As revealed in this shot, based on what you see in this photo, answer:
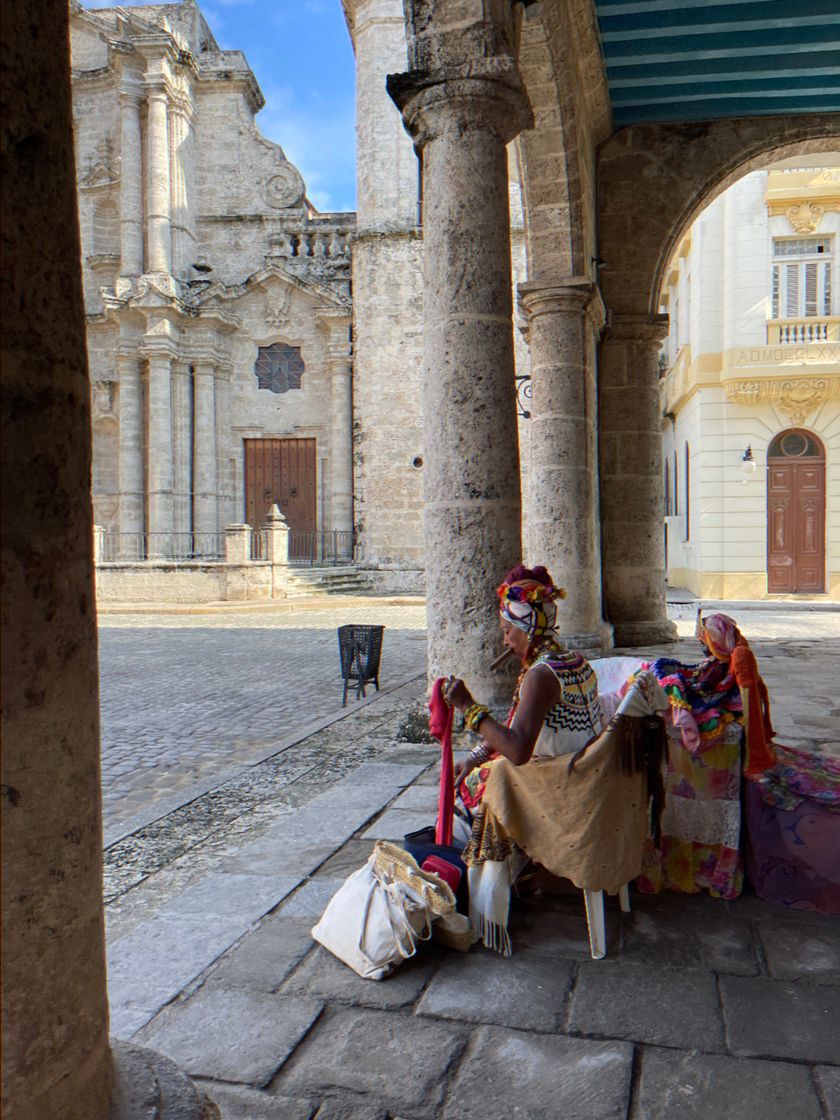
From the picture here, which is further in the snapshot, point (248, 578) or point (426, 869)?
point (248, 578)

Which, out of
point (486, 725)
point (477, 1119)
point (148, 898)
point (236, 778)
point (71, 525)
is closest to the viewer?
point (71, 525)

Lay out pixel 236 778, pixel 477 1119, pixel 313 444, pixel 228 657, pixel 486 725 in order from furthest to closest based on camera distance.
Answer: pixel 313 444 < pixel 228 657 < pixel 236 778 < pixel 486 725 < pixel 477 1119

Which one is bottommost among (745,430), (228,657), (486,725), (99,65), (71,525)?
(228,657)

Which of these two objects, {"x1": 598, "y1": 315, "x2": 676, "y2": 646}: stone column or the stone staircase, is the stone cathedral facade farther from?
{"x1": 598, "y1": 315, "x2": 676, "y2": 646}: stone column

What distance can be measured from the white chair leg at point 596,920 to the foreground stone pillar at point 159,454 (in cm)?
2048

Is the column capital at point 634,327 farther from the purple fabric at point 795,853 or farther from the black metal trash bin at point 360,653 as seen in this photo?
the purple fabric at point 795,853

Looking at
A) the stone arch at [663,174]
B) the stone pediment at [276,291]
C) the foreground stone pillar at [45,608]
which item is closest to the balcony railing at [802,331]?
the stone arch at [663,174]

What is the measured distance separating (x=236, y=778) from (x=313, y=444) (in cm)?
1876

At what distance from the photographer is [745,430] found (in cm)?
1797

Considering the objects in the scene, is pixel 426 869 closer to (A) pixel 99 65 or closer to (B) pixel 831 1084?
(B) pixel 831 1084

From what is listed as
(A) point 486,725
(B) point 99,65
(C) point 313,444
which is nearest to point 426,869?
(A) point 486,725

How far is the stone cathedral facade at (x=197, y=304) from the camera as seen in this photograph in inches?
877

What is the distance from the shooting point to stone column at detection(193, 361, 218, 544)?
22.8 metres

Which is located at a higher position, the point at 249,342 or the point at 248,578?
the point at 249,342
